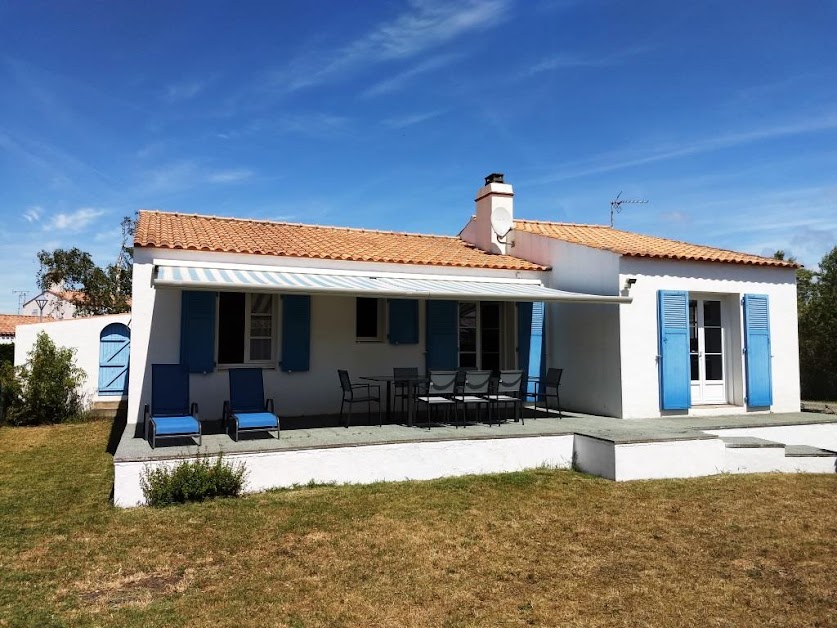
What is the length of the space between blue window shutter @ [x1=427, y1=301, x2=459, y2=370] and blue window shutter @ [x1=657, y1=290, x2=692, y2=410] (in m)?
4.87

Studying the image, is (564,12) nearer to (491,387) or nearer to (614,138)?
(614,138)

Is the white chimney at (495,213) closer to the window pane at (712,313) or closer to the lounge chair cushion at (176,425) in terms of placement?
the window pane at (712,313)

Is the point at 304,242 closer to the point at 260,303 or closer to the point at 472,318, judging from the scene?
the point at 260,303

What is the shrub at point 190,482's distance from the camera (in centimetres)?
838

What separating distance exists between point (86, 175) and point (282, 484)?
615 inches

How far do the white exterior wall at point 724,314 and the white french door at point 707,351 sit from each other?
0.68 ft

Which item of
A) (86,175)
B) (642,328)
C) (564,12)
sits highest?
(564,12)

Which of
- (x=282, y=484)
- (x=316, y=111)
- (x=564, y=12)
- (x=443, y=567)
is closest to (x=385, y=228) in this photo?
(x=316, y=111)

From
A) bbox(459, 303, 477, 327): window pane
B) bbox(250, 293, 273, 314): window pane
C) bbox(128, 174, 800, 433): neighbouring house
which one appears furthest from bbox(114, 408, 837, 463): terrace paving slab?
bbox(459, 303, 477, 327): window pane

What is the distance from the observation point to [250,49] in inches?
574

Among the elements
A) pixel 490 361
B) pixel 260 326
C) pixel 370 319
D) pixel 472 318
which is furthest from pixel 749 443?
pixel 260 326

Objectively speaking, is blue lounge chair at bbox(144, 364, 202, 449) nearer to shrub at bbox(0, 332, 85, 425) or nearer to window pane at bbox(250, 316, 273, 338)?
window pane at bbox(250, 316, 273, 338)

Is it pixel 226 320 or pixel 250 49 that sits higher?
pixel 250 49

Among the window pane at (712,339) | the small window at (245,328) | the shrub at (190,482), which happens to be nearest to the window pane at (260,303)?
the small window at (245,328)
